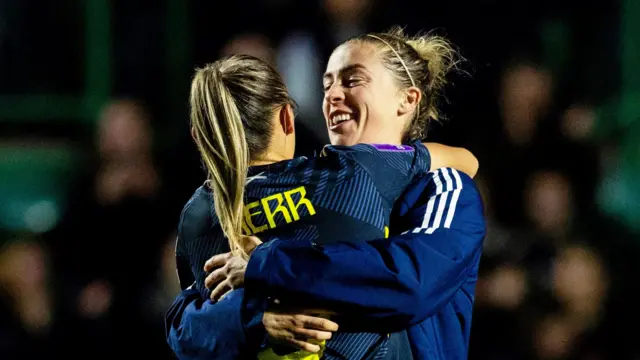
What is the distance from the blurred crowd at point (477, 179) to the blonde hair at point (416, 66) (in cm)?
72

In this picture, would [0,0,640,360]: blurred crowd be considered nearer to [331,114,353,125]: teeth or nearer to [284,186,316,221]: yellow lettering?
[331,114,353,125]: teeth

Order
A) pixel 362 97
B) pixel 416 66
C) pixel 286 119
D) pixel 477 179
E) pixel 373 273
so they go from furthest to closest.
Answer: pixel 477 179, pixel 416 66, pixel 362 97, pixel 286 119, pixel 373 273

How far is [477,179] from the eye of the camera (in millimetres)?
3035

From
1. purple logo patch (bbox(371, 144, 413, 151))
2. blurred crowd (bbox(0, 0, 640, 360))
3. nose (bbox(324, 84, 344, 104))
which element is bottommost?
blurred crowd (bbox(0, 0, 640, 360))

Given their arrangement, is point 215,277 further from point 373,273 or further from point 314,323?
point 373,273

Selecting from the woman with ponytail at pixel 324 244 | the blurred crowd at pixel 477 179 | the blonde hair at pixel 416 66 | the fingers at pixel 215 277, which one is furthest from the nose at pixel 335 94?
the blurred crowd at pixel 477 179

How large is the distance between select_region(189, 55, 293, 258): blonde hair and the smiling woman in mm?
416

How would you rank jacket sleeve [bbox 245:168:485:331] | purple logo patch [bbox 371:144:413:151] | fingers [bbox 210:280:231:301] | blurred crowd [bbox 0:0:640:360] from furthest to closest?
blurred crowd [bbox 0:0:640:360]
purple logo patch [bbox 371:144:413:151]
fingers [bbox 210:280:231:301]
jacket sleeve [bbox 245:168:485:331]

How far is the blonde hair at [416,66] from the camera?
6.98 ft

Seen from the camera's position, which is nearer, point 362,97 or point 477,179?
point 362,97

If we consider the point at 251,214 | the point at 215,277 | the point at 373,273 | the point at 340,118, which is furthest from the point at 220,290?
the point at 340,118

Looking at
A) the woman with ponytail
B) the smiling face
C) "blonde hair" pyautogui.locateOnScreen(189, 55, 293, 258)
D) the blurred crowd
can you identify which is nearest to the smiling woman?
the smiling face

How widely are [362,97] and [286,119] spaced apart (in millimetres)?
436

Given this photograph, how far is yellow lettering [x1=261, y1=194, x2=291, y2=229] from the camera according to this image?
1556 mm
